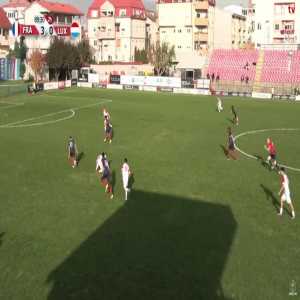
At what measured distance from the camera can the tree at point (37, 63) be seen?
86.0 meters

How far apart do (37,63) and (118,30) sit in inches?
1172

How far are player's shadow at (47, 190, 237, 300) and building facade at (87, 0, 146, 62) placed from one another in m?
92.9

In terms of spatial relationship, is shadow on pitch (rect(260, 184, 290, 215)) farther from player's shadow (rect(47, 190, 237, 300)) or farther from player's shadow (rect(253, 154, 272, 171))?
player's shadow (rect(253, 154, 272, 171))

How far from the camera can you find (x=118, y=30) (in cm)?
11038

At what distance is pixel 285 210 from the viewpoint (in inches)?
774

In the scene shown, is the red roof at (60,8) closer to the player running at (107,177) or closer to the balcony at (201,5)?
the balcony at (201,5)

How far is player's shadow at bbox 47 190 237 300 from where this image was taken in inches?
530

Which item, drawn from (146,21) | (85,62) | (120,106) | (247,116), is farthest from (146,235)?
(146,21)

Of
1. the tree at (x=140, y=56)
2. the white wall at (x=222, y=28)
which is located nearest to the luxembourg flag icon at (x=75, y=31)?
the tree at (x=140, y=56)

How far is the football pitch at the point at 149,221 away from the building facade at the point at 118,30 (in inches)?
2987

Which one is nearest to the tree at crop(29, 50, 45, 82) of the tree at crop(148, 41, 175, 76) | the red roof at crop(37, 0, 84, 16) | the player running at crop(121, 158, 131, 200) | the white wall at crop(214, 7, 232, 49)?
the tree at crop(148, 41, 175, 76)

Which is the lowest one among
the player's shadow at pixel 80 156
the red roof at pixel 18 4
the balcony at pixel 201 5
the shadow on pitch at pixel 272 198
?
the shadow on pitch at pixel 272 198

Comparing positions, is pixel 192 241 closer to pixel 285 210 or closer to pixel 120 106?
pixel 285 210

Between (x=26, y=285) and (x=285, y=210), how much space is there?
10.9 m
